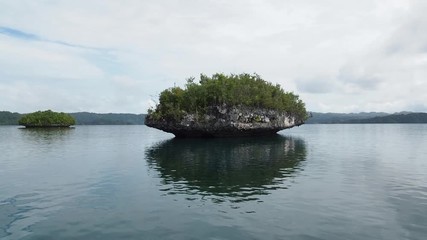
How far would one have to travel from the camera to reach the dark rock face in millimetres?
80188

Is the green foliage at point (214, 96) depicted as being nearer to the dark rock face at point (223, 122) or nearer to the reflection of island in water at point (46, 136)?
the dark rock face at point (223, 122)

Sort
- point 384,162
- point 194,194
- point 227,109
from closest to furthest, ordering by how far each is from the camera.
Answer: point 194,194 < point 384,162 < point 227,109

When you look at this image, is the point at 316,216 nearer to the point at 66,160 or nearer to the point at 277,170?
the point at 277,170

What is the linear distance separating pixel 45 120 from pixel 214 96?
139916 mm

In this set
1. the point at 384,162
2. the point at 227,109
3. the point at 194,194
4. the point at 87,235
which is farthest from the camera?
the point at 227,109

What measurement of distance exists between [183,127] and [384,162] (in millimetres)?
49204

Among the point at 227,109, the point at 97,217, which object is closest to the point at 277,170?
the point at 97,217

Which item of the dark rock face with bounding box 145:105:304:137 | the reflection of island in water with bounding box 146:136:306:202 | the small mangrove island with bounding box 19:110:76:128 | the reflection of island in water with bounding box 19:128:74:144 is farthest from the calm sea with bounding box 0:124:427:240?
the small mangrove island with bounding box 19:110:76:128

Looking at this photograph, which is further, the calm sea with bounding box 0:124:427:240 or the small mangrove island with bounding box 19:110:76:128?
the small mangrove island with bounding box 19:110:76:128

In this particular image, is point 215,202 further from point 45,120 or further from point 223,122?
point 45,120

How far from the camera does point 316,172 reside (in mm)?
33625

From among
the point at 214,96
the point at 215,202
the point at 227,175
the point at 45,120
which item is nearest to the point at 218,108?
the point at 214,96

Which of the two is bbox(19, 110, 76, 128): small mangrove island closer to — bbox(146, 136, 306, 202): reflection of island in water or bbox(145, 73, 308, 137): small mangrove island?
bbox(145, 73, 308, 137): small mangrove island

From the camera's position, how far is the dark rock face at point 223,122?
8019 centimetres
